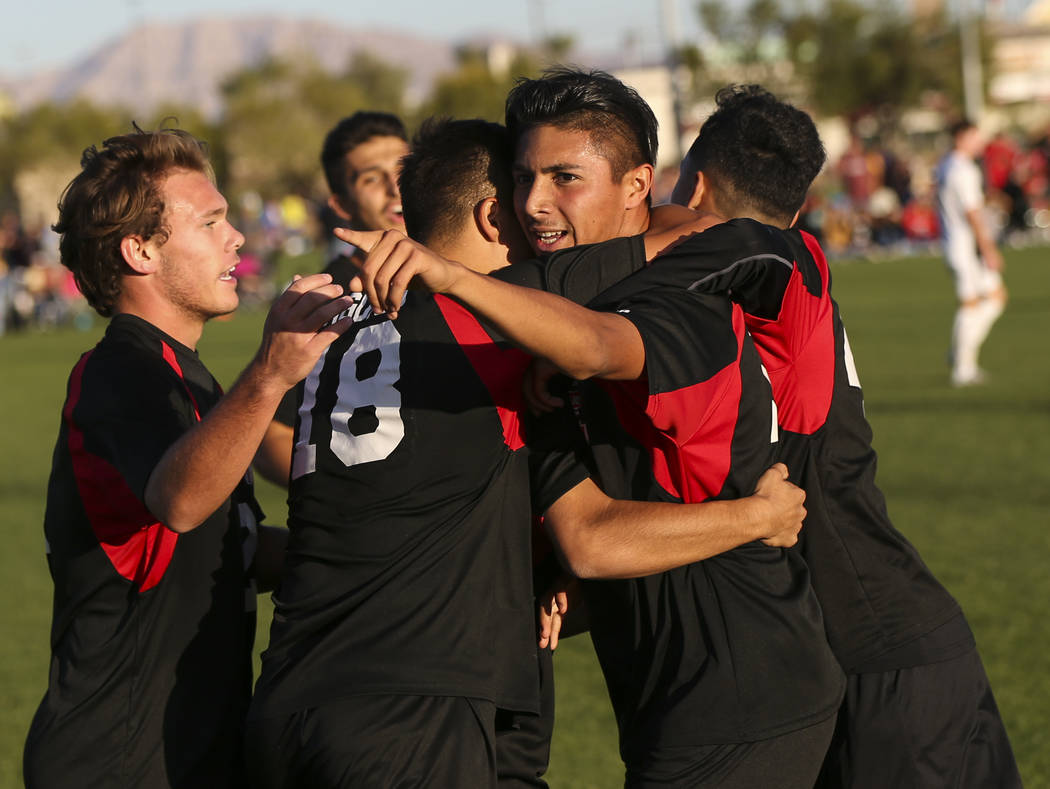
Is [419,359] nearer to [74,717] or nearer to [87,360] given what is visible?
[87,360]

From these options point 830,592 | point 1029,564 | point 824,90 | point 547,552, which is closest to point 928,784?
point 830,592

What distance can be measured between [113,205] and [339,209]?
9.85 ft

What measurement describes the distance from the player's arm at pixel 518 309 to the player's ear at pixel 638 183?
732 mm

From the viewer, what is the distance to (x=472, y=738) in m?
2.75

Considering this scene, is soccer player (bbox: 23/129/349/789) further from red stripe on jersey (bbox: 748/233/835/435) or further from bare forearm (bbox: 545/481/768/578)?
red stripe on jersey (bbox: 748/233/835/435)

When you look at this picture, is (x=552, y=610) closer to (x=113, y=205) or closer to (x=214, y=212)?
(x=214, y=212)

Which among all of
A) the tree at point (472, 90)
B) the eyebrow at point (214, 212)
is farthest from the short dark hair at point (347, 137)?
the tree at point (472, 90)

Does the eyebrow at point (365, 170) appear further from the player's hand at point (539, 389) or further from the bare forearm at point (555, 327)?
the bare forearm at point (555, 327)

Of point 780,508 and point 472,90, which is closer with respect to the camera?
point 780,508

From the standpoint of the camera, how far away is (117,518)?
311 centimetres

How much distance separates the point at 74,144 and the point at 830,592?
7039 centimetres

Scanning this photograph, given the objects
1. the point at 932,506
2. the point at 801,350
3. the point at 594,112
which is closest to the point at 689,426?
the point at 801,350

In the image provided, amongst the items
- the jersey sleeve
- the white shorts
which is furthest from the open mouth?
the white shorts

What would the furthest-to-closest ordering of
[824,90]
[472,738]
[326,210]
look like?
[824,90]
[326,210]
[472,738]
